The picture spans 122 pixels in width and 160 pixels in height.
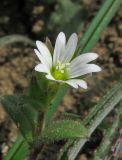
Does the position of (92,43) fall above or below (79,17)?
below

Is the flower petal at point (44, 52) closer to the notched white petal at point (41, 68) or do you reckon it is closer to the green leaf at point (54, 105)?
the notched white petal at point (41, 68)

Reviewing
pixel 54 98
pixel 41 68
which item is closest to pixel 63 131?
pixel 54 98

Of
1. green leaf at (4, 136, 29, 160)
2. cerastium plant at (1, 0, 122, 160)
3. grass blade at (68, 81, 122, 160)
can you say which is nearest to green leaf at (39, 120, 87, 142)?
cerastium plant at (1, 0, 122, 160)

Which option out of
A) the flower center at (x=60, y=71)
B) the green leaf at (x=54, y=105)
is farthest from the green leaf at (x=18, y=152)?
the flower center at (x=60, y=71)

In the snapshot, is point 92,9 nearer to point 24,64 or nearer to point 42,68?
point 24,64

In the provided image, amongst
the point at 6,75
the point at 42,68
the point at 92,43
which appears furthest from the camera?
the point at 6,75

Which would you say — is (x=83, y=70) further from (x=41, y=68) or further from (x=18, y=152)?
(x=18, y=152)

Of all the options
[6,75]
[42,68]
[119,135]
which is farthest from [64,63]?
[6,75]
